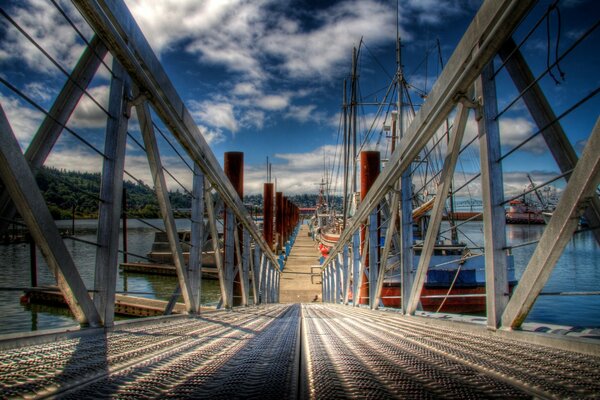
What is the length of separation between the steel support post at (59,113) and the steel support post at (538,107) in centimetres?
233

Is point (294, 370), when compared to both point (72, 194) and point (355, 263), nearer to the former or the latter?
point (72, 194)

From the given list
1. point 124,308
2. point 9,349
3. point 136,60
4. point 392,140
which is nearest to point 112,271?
point 9,349

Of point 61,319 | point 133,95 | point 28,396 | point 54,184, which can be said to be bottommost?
point 61,319

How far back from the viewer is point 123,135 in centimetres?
240

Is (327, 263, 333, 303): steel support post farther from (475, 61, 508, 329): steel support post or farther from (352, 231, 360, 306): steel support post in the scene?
(475, 61, 508, 329): steel support post

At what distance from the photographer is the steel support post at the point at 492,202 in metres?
2.26

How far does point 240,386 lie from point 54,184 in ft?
5.31

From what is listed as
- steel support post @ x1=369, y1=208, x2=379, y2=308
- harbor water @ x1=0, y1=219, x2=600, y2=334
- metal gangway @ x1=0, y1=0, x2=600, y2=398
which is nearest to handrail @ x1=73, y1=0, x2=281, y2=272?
metal gangway @ x1=0, y1=0, x2=600, y2=398

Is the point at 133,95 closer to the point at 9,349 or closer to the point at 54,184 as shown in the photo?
the point at 54,184

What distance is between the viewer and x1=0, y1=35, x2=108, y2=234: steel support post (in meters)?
1.67

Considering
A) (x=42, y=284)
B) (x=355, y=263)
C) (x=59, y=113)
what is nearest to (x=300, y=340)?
(x=59, y=113)

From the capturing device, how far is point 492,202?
Result: 229 centimetres

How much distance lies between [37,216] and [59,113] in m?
0.62

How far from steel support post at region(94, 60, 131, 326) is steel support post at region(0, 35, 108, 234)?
26 cm
